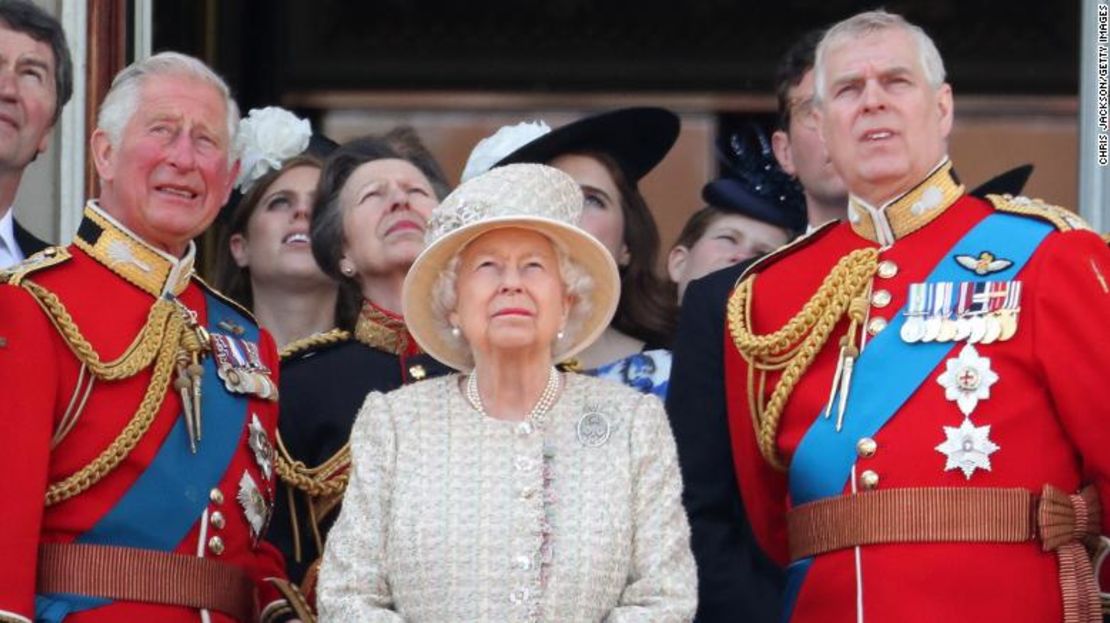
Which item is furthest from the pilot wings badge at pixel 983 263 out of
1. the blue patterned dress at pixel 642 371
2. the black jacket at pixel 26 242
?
the black jacket at pixel 26 242

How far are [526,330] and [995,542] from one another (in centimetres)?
88

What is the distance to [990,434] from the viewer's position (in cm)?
515

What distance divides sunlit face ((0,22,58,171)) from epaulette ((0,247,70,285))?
1.63ft

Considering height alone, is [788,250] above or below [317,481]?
above

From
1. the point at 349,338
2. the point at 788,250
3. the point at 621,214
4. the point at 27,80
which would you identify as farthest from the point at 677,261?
the point at 27,80

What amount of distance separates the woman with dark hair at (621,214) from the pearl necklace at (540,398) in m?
1.12

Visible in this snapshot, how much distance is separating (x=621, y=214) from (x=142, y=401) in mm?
1475

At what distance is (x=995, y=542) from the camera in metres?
5.13

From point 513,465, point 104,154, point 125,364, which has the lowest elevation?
point 513,465

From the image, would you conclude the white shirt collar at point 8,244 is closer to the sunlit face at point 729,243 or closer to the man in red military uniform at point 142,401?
the man in red military uniform at point 142,401

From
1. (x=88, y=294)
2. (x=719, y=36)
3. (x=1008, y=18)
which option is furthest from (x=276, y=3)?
(x=88, y=294)

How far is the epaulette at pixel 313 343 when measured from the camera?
6.19 m

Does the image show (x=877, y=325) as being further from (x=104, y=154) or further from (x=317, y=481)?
(x=104, y=154)

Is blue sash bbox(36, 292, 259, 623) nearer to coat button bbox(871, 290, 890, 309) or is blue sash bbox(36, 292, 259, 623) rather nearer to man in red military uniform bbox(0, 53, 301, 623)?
man in red military uniform bbox(0, 53, 301, 623)
